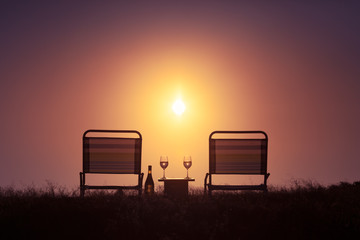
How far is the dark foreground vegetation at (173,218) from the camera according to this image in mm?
6422

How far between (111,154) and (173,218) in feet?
6.54

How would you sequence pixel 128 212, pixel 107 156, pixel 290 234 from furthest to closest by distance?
pixel 107 156, pixel 128 212, pixel 290 234

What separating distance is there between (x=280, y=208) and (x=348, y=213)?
986 mm

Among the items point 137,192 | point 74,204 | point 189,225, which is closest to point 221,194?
point 137,192

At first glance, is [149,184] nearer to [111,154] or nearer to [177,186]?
[177,186]

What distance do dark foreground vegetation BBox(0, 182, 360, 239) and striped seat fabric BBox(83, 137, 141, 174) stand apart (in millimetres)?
596

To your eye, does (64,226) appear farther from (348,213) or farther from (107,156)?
(348,213)

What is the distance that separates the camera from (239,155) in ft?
26.9

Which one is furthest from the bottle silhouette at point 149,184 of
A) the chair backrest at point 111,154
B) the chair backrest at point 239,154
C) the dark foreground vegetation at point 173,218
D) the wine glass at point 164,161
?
the chair backrest at point 239,154

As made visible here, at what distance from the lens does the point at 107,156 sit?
8.19 meters

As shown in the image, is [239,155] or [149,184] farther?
[149,184]

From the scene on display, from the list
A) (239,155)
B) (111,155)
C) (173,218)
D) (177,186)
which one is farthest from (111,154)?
(239,155)

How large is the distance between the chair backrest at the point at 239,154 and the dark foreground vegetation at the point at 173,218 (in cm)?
66

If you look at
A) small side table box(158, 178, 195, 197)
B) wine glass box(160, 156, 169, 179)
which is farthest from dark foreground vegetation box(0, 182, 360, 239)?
wine glass box(160, 156, 169, 179)
